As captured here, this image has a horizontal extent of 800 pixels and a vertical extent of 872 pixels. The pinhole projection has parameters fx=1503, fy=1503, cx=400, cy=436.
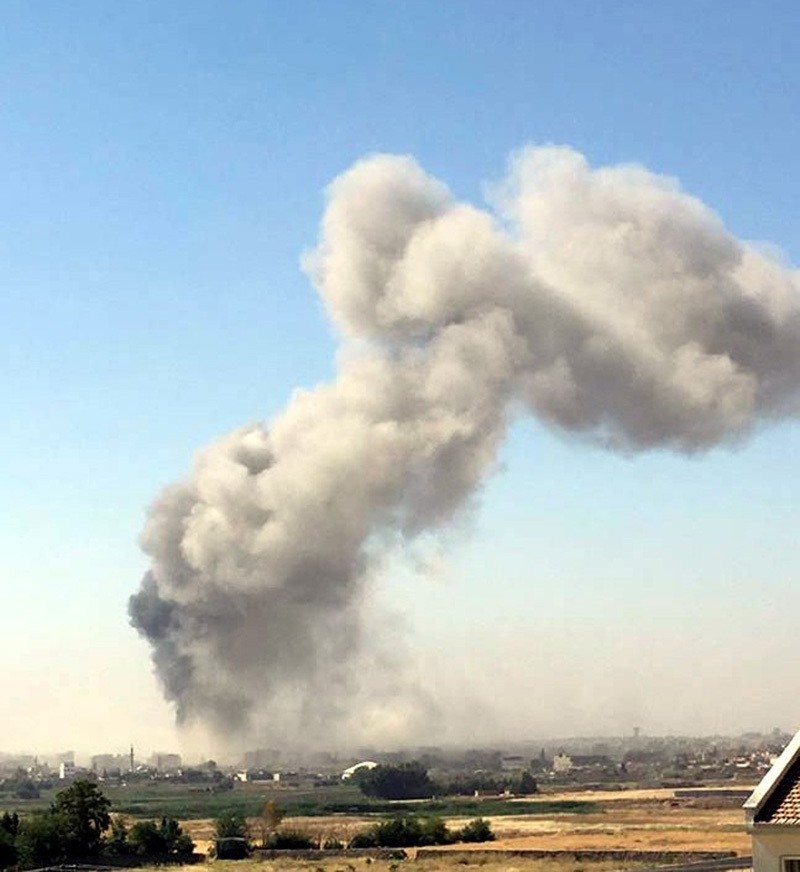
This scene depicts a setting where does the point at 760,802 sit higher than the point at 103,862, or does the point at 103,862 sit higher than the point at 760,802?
the point at 760,802

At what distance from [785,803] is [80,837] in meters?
72.0

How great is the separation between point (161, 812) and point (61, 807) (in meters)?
62.5

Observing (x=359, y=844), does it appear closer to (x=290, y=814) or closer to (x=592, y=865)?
(x=592, y=865)

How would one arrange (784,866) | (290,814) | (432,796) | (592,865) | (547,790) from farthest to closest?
(547,790) < (432,796) < (290,814) < (592,865) < (784,866)

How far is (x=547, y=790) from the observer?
182250 millimetres

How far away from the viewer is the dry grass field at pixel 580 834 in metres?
77.0

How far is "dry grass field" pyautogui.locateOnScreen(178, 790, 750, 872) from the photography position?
253 feet

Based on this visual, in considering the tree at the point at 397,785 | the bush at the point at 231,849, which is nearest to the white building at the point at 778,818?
the bush at the point at 231,849

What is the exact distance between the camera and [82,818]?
86.1 metres

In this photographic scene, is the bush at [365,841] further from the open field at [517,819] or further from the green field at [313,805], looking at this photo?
the green field at [313,805]

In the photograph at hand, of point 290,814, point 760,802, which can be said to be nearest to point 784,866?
point 760,802

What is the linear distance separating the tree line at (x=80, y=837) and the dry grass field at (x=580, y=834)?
7340mm

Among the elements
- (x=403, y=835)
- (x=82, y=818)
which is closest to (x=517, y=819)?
(x=403, y=835)

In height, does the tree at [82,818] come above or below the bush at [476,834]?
above
